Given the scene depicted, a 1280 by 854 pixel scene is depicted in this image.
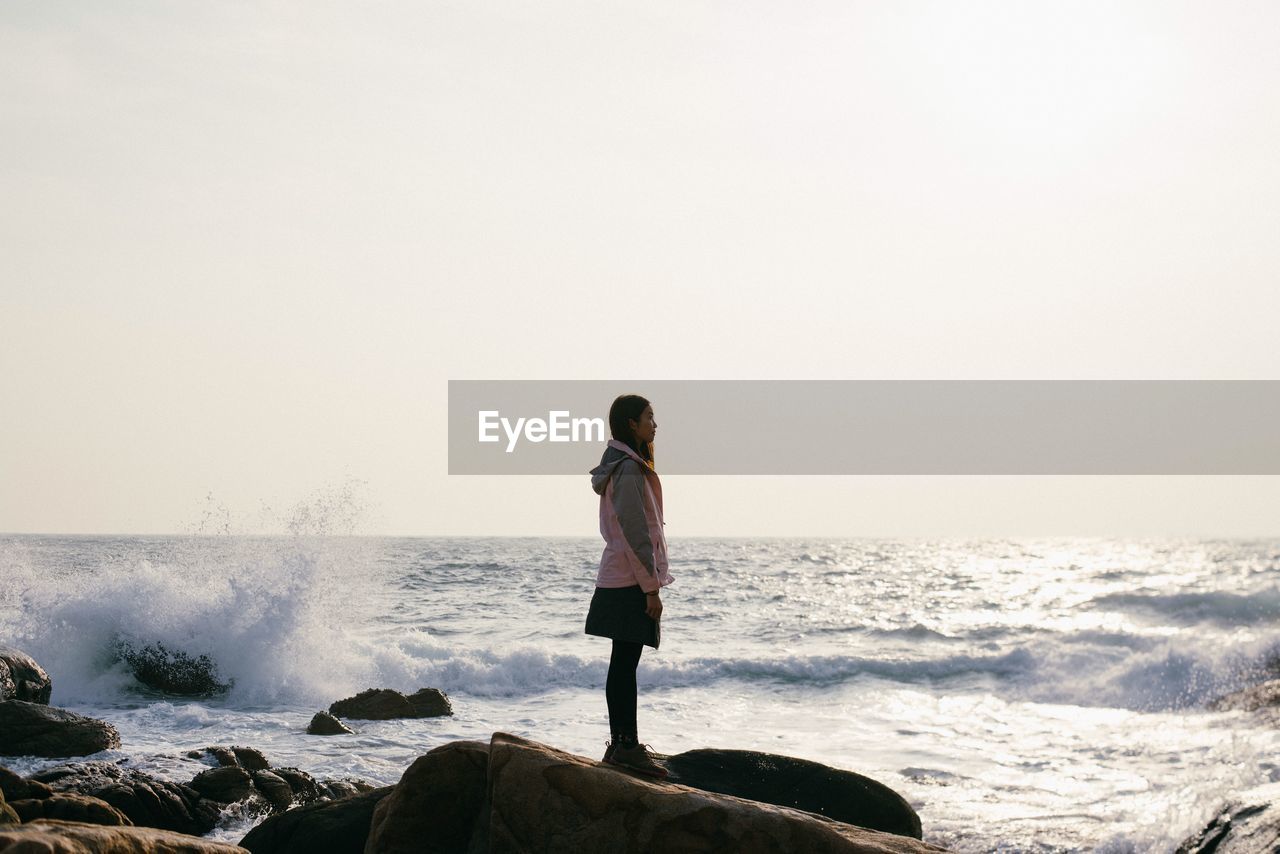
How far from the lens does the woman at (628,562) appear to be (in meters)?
5.24

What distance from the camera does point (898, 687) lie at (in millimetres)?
16578

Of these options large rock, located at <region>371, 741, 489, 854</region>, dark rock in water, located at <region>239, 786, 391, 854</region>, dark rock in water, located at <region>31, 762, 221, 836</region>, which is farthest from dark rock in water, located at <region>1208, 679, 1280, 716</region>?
dark rock in water, located at <region>31, 762, 221, 836</region>

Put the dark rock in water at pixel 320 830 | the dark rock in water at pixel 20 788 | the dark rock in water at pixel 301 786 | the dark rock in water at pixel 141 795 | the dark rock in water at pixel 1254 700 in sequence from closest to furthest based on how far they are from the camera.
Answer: the dark rock in water at pixel 320 830 < the dark rock in water at pixel 20 788 < the dark rock in water at pixel 141 795 < the dark rock in water at pixel 301 786 < the dark rock in water at pixel 1254 700

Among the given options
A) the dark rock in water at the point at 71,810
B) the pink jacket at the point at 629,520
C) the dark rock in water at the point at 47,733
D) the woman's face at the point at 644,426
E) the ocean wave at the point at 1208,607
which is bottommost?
the ocean wave at the point at 1208,607

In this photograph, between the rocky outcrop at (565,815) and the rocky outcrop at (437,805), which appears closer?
the rocky outcrop at (565,815)

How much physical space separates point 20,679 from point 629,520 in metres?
7.44

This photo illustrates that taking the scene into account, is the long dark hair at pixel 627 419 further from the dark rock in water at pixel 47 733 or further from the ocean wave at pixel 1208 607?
the ocean wave at pixel 1208 607

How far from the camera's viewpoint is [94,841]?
3934mm

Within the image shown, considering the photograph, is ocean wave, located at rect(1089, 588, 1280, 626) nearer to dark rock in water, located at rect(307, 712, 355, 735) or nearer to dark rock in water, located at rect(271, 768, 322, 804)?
dark rock in water, located at rect(307, 712, 355, 735)

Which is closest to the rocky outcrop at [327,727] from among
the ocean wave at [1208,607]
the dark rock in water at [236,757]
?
the dark rock in water at [236,757]

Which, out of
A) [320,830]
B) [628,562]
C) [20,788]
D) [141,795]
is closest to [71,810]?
[20,788]

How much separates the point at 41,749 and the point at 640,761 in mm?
5683

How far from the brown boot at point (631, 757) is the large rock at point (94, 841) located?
5.38ft

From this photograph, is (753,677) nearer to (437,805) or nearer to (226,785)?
(226,785)
